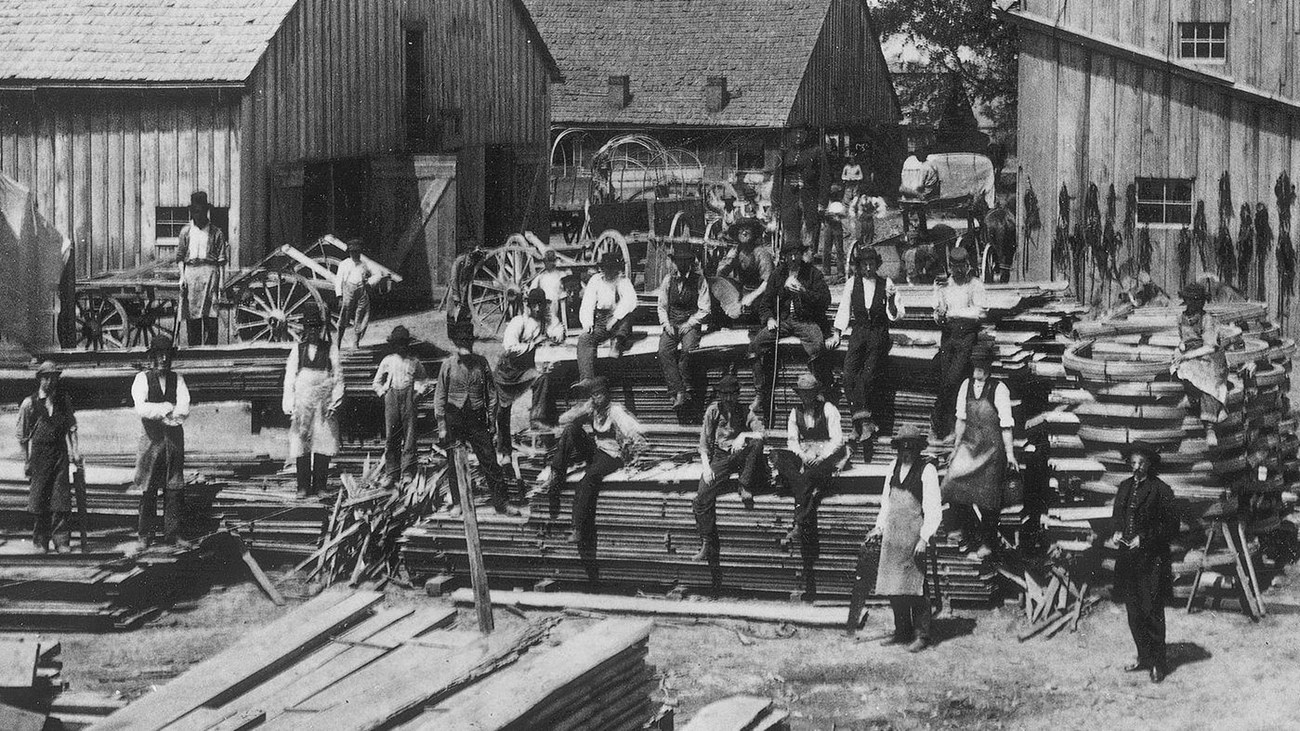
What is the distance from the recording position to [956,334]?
15.7 metres

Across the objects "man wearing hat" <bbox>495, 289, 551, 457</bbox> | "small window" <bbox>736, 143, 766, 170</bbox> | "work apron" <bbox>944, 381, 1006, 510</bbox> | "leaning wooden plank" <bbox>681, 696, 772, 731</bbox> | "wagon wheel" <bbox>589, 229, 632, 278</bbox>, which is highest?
"small window" <bbox>736, 143, 766, 170</bbox>

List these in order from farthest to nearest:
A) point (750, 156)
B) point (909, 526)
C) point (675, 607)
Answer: point (750, 156), point (675, 607), point (909, 526)

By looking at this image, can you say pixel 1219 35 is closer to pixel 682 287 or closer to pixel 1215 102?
pixel 1215 102

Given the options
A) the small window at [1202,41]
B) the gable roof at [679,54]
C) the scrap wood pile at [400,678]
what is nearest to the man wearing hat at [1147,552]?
the scrap wood pile at [400,678]

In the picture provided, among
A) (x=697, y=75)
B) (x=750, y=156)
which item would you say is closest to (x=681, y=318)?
(x=750, y=156)

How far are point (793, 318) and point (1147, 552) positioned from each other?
5057 millimetres

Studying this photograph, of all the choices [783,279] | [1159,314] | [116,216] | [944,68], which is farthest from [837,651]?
[944,68]

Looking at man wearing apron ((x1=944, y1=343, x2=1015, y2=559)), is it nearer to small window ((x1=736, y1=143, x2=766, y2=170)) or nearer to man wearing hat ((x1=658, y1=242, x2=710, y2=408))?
man wearing hat ((x1=658, y1=242, x2=710, y2=408))

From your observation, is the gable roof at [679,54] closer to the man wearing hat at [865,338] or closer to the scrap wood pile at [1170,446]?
the man wearing hat at [865,338]

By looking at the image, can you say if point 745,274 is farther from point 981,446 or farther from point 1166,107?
point 1166,107

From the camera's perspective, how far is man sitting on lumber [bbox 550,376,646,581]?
1593cm

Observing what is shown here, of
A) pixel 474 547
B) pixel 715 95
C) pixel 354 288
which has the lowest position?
pixel 474 547

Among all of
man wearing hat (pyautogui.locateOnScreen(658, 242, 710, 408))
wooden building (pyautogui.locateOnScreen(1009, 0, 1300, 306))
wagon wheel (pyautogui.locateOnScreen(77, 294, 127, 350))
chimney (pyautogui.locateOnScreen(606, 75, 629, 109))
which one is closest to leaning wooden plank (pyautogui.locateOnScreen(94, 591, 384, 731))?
man wearing hat (pyautogui.locateOnScreen(658, 242, 710, 408))

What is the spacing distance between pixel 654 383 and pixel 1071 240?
6770mm
